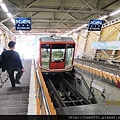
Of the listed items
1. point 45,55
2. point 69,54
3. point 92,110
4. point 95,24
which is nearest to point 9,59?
point 92,110

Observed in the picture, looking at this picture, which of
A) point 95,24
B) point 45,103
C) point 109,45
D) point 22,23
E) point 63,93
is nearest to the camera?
point 45,103

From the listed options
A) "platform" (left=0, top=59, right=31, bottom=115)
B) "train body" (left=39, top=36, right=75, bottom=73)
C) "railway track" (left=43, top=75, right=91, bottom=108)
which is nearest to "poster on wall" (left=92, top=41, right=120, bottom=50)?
"train body" (left=39, top=36, right=75, bottom=73)

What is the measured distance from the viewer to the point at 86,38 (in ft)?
65.7

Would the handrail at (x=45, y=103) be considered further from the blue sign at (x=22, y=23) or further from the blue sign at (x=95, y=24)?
the blue sign at (x=95, y=24)

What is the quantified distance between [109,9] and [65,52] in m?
5.02

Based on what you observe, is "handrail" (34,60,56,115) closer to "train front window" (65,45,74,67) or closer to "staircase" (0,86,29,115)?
"staircase" (0,86,29,115)

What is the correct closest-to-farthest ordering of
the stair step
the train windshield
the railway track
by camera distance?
the stair step
the railway track
the train windshield

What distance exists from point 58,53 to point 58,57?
29 cm

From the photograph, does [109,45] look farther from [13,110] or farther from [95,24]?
[13,110]

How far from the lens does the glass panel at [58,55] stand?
9719mm

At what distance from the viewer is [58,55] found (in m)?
9.84

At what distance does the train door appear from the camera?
9633mm

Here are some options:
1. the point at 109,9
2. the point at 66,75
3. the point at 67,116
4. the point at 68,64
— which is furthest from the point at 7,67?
the point at 109,9

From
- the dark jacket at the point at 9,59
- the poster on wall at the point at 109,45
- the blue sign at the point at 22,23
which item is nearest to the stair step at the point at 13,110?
the dark jacket at the point at 9,59
